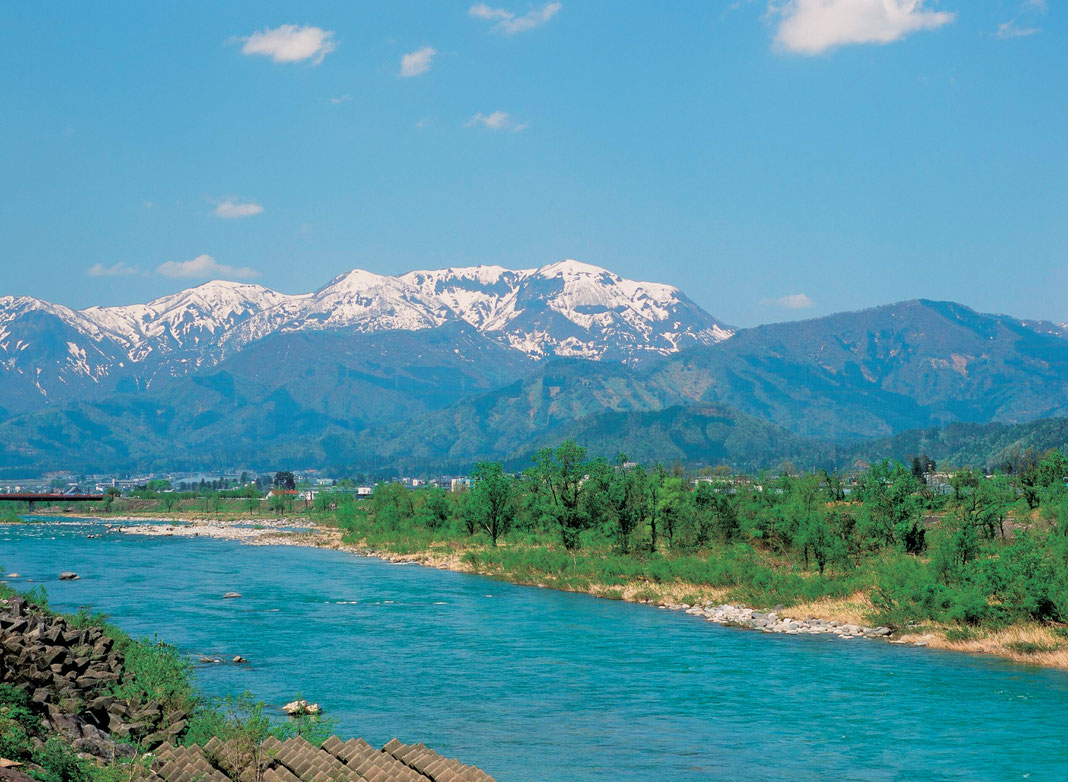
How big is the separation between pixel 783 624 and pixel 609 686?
729 inches

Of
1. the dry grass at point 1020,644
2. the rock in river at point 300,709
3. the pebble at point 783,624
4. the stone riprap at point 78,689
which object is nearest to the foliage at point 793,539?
the dry grass at point 1020,644

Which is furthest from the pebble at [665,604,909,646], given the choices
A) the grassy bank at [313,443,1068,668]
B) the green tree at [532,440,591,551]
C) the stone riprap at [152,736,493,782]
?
the stone riprap at [152,736,493,782]

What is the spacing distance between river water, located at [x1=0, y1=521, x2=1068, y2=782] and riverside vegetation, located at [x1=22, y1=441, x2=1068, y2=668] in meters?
4.56

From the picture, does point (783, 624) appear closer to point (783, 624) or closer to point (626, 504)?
point (783, 624)

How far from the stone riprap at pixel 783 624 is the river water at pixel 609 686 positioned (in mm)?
1772

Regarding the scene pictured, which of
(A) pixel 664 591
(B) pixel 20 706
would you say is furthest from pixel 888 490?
(B) pixel 20 706

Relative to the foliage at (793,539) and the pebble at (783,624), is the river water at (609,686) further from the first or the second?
the foliage at (793,539)

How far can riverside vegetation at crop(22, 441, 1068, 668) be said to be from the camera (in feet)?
163

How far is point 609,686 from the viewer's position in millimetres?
41188

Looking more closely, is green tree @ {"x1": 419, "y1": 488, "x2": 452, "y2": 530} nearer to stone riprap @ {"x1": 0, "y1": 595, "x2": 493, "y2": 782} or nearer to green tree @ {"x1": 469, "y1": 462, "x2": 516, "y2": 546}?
green tree @ {"x1": 469, "y1": 462, "x2": 516, "y2": 546}

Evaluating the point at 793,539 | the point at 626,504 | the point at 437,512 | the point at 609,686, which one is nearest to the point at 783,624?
the point at 609,686

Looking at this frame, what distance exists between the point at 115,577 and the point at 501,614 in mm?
39669

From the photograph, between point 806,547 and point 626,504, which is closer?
point 806,547

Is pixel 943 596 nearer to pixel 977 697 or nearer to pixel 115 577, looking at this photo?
pixel 977 697
